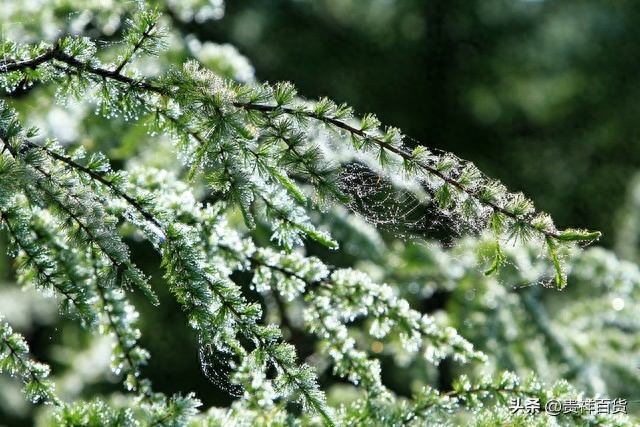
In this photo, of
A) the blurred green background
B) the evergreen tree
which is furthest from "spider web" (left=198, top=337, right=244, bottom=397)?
the blurred green background

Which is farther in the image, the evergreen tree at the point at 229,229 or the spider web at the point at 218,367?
the spider web at the point at 218,367

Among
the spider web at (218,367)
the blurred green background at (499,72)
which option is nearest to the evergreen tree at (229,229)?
the spider web at (218,367)

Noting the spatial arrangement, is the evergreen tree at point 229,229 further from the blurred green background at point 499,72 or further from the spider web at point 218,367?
the blurred green background at point 499,72

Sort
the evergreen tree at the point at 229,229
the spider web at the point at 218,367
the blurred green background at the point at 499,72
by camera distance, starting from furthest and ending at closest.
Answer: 1. the blurred green background at the point at 499,72
2. the spider web at the point at 218,367
3. the evergreen tree at the point at 229,229

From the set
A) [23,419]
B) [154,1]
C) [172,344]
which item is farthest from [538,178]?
[154,1]

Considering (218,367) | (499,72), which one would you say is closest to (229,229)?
(218,367)

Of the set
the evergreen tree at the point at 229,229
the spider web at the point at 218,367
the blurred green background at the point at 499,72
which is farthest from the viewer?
the blurred green background at the point at 499,72

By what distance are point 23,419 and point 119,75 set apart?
6040 mm

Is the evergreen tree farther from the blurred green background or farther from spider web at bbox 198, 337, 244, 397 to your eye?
the blurred green background

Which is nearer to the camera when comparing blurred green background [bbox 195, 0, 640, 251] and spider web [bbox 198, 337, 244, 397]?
spider web [bbox 198, 337, 244, 397]

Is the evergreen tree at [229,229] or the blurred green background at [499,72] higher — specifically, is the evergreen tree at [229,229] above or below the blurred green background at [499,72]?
below

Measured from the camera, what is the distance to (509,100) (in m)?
9.00

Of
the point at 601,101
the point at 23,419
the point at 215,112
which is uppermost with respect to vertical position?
the point at 601,101

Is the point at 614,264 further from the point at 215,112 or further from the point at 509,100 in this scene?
the point at 509,100
